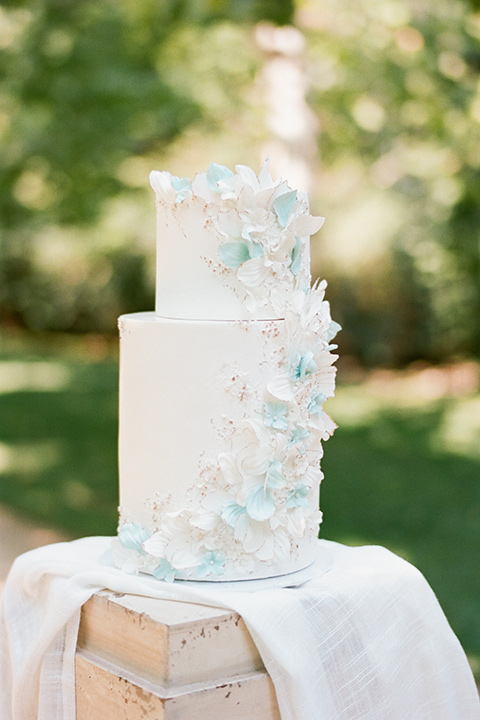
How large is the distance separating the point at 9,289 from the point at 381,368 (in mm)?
6737

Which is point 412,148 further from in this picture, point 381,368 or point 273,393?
point 273,393

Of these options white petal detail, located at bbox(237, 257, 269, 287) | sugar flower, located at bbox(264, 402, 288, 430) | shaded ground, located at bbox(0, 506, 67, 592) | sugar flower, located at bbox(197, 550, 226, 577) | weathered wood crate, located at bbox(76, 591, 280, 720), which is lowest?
shaded ground, located at bbox(0, 506, 67, 592)

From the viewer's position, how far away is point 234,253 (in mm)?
1802

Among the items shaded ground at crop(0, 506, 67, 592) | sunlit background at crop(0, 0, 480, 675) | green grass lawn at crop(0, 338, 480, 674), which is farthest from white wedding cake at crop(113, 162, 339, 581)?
shaded ground at crop(0, 506, 67, 592)

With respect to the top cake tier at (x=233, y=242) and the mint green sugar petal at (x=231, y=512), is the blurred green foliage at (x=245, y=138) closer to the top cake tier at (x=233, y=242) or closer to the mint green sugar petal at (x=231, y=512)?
the top cake tier at (x=233, y=242)

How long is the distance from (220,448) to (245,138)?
9048 mm

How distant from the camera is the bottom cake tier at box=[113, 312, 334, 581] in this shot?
1777 mm

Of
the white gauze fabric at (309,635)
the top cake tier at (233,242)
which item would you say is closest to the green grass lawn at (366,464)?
the white gauze fabric at (309,635)

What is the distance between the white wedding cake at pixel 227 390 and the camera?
178cm

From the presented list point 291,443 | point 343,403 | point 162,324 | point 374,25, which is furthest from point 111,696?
point 343,403

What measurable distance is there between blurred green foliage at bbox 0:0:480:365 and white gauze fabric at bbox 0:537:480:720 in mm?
3166

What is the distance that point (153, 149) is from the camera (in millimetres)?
9102

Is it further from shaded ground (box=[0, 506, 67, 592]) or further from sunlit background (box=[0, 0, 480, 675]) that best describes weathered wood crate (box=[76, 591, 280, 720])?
shaded ground (box=[0, 506, 67, 592])

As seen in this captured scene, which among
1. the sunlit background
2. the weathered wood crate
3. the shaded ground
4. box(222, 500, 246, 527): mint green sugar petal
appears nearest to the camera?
the weathered wood crate
